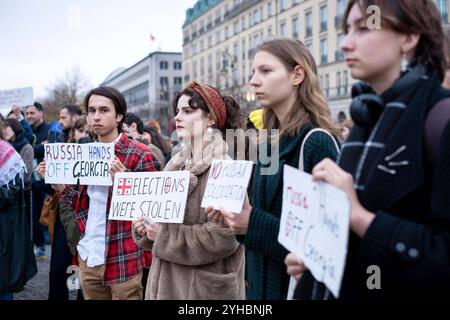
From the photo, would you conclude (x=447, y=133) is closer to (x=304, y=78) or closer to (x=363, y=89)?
(x=363, y=89)

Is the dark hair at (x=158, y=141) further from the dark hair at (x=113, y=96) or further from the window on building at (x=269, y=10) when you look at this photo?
the window on building at (x=269, y=10)

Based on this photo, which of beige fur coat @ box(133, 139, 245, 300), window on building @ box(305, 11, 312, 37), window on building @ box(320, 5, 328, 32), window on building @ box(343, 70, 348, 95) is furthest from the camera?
window on building @ box(305, 11, 312, 37)

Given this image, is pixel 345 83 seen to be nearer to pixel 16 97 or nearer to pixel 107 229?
pixel 16 97

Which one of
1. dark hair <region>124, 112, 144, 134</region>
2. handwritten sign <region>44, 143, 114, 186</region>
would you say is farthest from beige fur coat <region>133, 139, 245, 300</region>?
dark hair <region>124, 112, 144, 134</region>

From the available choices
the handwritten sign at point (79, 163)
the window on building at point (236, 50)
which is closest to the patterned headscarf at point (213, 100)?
the handwritten sign at point (79, 163)

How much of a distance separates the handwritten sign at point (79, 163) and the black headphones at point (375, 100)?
7.66ft

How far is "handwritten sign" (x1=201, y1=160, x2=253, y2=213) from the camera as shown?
2.24 m

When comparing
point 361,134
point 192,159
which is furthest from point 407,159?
point 192,159

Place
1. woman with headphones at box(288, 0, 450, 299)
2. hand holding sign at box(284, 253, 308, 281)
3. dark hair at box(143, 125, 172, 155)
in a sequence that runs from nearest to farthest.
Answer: woman with headphones at box(288, 0, 450, 299) → hand holding sign at box(284, 253, 308, 281) → dark hair at box(143, 125, 172, 155)

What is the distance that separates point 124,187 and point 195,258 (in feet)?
2.23

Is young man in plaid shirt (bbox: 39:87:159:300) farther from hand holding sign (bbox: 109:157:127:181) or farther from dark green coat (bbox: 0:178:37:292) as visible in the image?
dark green coat (bbox: 0:178:37:292)

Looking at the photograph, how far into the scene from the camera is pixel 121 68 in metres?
128

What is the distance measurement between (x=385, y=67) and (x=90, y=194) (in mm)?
2681
